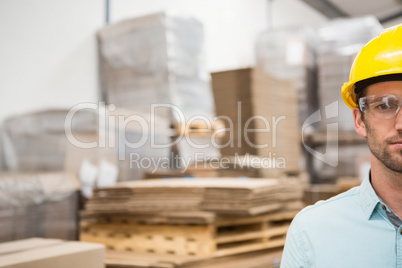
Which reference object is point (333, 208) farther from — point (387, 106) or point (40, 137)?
point (40, 137)

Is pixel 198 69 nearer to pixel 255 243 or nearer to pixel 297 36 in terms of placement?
pixel 297 36

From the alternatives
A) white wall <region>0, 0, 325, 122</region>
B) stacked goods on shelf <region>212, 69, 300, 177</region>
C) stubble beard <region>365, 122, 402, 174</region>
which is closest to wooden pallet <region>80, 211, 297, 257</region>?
stacked goods on shelf <region>212, 69, 300, 177</region>

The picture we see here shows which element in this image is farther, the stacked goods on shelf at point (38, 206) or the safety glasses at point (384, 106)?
the stacked goods on shelf at point (38, 206)

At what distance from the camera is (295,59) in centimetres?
559

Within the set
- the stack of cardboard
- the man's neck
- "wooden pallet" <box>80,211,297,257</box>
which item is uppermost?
the man's neck

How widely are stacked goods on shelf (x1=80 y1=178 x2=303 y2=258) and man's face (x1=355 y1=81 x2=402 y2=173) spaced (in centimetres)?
127

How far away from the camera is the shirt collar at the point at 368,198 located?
1.57m

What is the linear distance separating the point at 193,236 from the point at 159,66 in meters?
2.24

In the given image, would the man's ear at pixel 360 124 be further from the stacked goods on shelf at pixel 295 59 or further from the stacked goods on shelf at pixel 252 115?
the stacked goods on shelf at pixel 295 59

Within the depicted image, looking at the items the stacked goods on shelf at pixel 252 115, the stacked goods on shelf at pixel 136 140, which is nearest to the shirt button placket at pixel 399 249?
the stacked goods on shelf at pixel 252 115

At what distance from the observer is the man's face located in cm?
151

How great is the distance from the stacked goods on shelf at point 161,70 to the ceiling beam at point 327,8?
5.35 m

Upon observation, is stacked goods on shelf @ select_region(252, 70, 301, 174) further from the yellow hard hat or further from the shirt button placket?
the shirt button placket

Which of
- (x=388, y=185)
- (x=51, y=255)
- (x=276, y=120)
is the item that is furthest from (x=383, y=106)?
(x=276, y=120)
